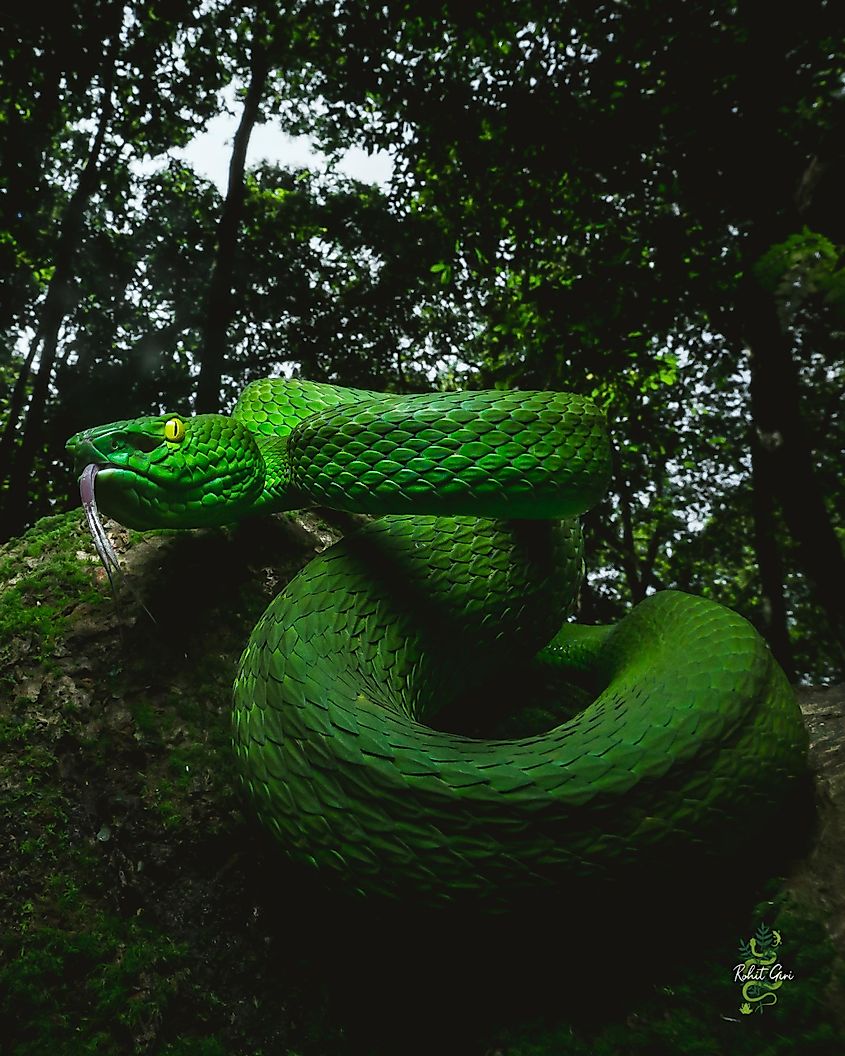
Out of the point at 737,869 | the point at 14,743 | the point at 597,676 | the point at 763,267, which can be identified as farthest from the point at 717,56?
the point at 14,743

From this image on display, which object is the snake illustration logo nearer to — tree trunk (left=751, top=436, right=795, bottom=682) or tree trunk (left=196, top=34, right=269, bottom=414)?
tree trunk (left=196, top=34, right=269, bottom=414)

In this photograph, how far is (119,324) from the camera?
827 centimetres

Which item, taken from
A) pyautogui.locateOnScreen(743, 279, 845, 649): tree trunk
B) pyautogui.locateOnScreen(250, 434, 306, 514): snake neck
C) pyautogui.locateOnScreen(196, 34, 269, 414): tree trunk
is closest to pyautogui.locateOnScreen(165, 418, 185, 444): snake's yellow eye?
pyautogui.locateOnScreen(250, 434, 306, 514): snake neck

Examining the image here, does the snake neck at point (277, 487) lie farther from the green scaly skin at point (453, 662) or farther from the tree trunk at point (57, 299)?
the tree trunk at point (57, 299)

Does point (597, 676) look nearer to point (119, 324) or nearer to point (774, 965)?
point (774, 965)

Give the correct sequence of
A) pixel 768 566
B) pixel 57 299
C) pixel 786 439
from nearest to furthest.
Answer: pixel 786 439 → pixel 57 299 → pixel 768 566

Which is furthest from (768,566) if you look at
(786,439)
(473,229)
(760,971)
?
(760,971)

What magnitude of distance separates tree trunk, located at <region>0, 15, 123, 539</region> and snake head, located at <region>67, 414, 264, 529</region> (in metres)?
7.14

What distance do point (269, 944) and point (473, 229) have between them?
240 inches

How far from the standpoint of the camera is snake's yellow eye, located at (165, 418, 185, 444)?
1836 millimetres

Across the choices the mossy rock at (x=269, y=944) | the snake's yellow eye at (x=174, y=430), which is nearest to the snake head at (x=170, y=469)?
the snake's yellow eye at (x=174, y=430)

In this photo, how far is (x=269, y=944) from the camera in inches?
54.9

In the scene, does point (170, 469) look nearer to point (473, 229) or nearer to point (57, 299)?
point (473, 229)

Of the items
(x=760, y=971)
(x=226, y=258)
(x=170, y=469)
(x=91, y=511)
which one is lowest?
(x=760, y=971)
